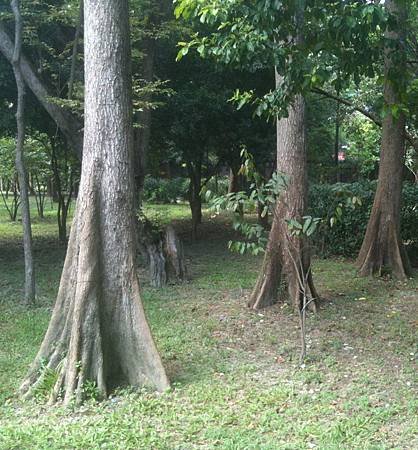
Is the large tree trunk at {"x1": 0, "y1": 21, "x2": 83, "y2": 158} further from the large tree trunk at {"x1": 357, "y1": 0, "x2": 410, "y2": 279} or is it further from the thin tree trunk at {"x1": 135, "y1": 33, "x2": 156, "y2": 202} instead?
the large tree trunk at {"x1": 357, "y1": 0, "x2": 410, "y2": 279}

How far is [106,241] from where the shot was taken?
5.27m

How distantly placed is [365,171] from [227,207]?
14749 mm

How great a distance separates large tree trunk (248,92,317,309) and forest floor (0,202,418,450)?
0.28 m

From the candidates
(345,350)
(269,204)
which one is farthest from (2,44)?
(345,350)

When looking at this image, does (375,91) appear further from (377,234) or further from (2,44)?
(2,44)

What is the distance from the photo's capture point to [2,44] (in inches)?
387

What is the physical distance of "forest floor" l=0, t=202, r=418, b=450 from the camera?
423cm

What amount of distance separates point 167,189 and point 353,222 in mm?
15693

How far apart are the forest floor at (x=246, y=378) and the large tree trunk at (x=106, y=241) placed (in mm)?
340

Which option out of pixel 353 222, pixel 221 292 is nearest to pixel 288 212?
pixel 221 292

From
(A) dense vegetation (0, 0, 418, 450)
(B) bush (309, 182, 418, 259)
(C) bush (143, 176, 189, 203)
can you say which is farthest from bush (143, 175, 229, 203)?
(A) dense vegetation (0, 0, 418, 450)

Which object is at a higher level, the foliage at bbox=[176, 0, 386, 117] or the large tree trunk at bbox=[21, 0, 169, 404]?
the foliage at bbox=[176, 0, 386, 117]

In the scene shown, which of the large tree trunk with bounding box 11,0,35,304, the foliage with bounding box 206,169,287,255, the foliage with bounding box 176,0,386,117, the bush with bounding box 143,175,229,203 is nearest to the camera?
the foliage with bounding box 176,0,386,117

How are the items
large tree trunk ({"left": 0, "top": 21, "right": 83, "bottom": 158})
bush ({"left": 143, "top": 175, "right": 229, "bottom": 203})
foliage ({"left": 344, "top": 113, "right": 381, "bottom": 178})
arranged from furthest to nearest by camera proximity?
bush ({"left": 143, "top": 175, "right": 229, "bottom": 203}), foliage ({"left": 344, "top": 113, "right": 381, "bottom": 178}), large tree trunk ({"left": 0, "top": 21, "right": 83, "bottom": 158})
